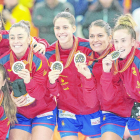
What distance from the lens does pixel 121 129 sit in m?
4.13

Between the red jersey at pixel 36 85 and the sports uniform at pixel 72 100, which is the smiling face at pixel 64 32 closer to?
the sports uniform at pixel 72 100

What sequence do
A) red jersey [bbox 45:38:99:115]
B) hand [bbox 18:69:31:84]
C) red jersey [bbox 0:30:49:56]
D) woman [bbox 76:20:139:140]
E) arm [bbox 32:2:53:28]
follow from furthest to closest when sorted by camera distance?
arm [bbox 32:2:53:28], red jersey [bbox 0:30:49:56], red jersey [bbox 45:38:99:115], woman [bbox 76:20:139:140], hand [bbox 18:69:31:84]

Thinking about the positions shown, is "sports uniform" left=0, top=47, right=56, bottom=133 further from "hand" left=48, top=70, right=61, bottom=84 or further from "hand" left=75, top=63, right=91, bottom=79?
"hand" left=75, top=63, right=91, bottom=79

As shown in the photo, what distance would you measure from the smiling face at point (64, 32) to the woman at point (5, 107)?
80 centimetres

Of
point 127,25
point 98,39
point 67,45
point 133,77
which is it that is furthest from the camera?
point 67,45

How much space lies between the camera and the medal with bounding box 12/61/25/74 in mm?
3822

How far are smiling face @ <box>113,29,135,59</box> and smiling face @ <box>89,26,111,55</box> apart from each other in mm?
201

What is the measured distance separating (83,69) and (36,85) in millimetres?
588

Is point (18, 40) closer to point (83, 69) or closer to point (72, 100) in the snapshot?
point (83, 69)


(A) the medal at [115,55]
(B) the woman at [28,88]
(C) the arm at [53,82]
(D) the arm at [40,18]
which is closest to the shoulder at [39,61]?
(B) the woman at [28,88]

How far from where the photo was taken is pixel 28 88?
3936 mm

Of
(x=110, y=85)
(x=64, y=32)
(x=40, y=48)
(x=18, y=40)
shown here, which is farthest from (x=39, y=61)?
(x=110, y=85)

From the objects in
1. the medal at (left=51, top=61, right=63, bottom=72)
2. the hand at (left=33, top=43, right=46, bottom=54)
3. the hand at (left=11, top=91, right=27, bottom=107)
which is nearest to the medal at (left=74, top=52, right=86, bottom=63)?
the medal at (left=51, top=61, right=63, bottom=72)

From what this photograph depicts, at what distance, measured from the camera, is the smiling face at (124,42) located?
3959mm
